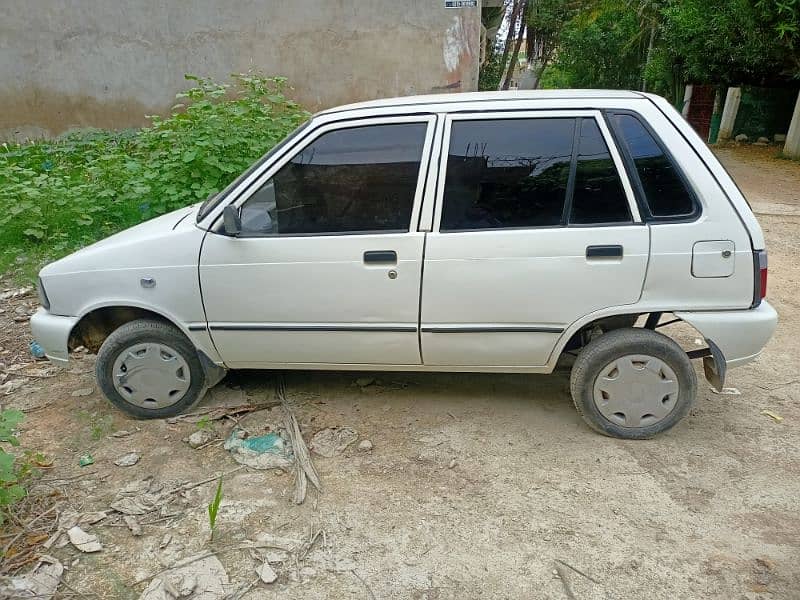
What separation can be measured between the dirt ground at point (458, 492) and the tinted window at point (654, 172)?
1.32 meters

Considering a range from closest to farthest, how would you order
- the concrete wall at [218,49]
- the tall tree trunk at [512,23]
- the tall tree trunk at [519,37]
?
the concrete wall at [218,49]
the tall tree trunk at [512,23]
the tall tree trunk at [519,37]

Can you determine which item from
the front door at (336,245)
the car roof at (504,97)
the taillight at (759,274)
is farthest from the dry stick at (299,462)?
the taillight at (759,274)

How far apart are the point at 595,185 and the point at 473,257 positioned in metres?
0.73

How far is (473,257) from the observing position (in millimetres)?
3111

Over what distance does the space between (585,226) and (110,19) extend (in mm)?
9852

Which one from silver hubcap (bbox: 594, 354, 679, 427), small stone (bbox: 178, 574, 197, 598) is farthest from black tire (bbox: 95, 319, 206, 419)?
silver hubcap (bbox: 594, 354, 679, 427)

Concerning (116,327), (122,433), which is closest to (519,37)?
(116,327)

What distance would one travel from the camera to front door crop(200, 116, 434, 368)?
10.5ft

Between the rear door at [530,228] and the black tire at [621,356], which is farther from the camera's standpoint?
the black tire at [621,356]

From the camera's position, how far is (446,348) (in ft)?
10.9

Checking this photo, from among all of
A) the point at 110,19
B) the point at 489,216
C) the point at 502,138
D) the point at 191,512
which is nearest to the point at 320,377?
the point at 191,512

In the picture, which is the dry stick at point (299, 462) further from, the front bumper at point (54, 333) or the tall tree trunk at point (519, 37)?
the tall tree trunk at point (519, 37)

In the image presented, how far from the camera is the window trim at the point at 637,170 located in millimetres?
3023

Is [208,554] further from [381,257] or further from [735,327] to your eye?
[735,327]
